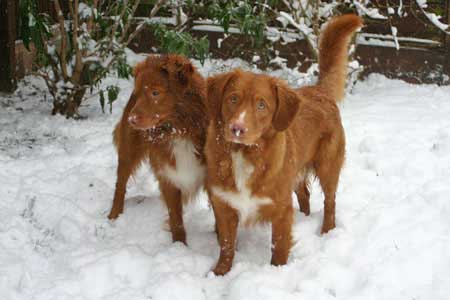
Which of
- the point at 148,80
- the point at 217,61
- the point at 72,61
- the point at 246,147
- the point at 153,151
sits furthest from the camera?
the point at 217,61

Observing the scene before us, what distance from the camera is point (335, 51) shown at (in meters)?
4.43

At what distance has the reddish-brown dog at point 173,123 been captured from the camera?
3.69 metres

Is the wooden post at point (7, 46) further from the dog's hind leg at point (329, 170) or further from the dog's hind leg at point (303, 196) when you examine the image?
the dog's hind leg at point (329, 170)

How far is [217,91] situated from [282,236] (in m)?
1.03

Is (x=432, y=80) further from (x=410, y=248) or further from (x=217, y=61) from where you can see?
(x=410, y=248)

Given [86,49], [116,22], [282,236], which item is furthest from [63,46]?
[282,236]

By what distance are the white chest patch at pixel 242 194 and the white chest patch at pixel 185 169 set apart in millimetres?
359

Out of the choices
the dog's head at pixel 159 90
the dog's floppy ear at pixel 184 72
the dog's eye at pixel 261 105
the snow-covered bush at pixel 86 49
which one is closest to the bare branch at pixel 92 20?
the snow-covered bush at pixel 86 49

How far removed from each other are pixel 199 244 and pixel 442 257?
5.47 ft

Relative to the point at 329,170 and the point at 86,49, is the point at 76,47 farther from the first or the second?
the point at 329,170

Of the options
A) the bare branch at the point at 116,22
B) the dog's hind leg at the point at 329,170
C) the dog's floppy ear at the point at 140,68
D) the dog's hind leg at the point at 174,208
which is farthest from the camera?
the bare branch at the point at 116,22

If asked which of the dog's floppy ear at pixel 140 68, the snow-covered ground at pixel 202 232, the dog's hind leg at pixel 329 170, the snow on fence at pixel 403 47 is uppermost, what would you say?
the dog's floppy ear at pixel 140 68

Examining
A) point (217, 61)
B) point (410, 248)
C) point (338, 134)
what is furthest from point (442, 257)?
point (217, 61)

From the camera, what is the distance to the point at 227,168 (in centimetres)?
347
